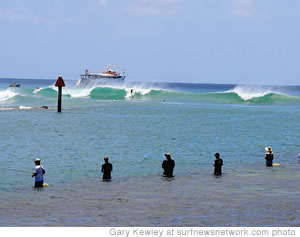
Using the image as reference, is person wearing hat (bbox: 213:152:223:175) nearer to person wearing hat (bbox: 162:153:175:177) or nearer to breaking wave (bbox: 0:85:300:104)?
person wearing hat (bbox: 162:153:175:177)

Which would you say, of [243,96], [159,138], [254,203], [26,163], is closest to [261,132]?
[159,138]

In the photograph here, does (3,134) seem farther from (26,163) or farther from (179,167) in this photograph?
(179,167)

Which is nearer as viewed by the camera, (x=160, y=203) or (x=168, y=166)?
(x=160, y=203)

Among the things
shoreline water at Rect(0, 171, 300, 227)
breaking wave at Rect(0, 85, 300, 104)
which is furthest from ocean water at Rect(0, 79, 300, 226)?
breaking wave at Rect(0, 85, 300, 104)

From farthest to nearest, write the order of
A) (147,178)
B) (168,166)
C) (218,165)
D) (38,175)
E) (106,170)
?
(218,165), (168,166), (147,178), (106,170), (38,175)

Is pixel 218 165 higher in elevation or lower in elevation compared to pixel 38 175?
higher

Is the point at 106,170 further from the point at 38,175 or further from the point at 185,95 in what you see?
the point at 185,95

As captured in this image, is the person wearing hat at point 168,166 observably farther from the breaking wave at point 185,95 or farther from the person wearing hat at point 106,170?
the breaking wave at point 185,95

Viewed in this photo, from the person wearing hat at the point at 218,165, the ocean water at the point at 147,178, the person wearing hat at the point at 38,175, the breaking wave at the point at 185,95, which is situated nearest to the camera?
the ocean water at the point at 147,178

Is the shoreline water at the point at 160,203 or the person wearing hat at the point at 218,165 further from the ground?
the person wearing hat at the point at 218,165

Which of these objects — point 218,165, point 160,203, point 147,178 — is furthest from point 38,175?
point 218,165

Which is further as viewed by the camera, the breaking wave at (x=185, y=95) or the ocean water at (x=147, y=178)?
the breaking wave at (x=185, y=95)

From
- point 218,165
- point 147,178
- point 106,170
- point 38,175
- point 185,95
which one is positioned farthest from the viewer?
point 185,95

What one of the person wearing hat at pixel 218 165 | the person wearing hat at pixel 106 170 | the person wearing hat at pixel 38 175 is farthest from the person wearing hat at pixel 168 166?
the person wearing hat at pixel 38 175
